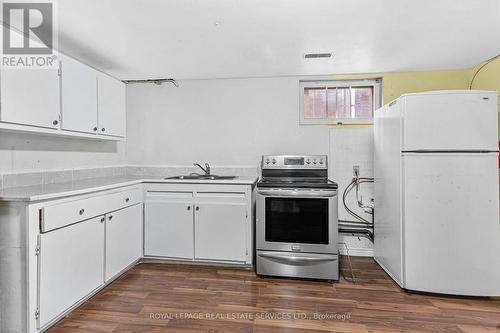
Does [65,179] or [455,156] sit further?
[65,179]

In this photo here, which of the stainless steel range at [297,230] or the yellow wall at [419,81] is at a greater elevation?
the yellow wall at [419,81]

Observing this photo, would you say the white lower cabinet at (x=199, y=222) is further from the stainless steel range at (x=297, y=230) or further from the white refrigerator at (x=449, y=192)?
the white refrigerator at (x=449, y=192)

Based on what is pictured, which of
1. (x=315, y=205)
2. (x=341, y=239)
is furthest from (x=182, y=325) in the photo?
(x=341, y=239)

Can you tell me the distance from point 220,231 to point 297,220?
2.64 feet

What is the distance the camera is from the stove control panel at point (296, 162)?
9.53 feet

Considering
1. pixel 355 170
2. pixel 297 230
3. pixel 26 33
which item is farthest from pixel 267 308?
pixel 26 33

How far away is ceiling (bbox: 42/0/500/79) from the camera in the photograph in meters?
1.73

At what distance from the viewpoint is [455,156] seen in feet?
6.85

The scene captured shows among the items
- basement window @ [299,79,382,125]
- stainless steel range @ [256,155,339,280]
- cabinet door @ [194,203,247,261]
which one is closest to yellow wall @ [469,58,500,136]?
basement window @ [299,79,382,125]

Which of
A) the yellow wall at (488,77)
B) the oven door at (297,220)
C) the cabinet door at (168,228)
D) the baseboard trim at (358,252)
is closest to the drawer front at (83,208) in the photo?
the cabinet door at (168,228)

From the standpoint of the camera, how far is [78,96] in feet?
7.54

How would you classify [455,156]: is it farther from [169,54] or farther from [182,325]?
[169,54]

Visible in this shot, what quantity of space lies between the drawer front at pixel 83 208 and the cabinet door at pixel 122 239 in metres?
0.08

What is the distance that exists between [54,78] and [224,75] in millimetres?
1731
